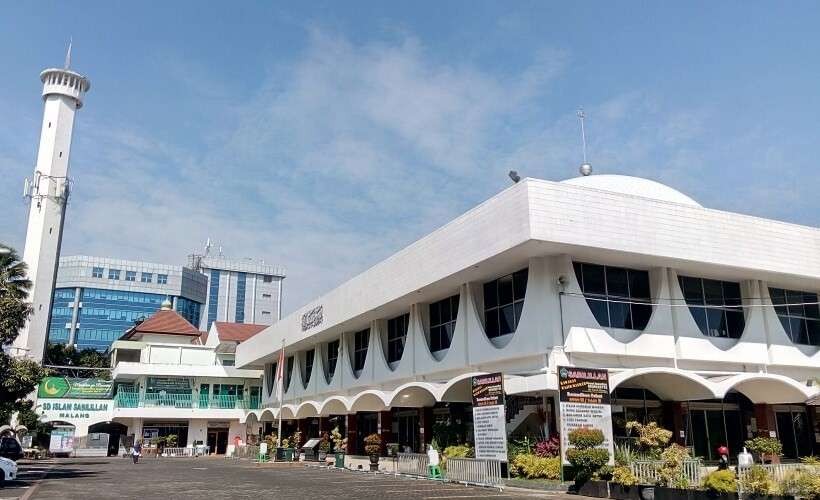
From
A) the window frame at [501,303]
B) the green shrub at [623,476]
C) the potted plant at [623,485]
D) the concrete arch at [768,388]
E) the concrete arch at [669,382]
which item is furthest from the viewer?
the window frame at [501,303]

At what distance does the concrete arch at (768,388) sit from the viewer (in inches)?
828

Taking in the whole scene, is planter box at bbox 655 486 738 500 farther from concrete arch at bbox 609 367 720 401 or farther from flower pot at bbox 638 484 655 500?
concrete arch at bbox 609 367 720 401

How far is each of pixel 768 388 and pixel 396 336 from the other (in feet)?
49.4

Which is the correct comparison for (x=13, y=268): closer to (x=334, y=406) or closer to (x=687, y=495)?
(x=334, y=406)

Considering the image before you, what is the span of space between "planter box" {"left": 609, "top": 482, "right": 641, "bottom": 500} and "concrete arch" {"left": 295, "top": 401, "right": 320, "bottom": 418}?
22.2m

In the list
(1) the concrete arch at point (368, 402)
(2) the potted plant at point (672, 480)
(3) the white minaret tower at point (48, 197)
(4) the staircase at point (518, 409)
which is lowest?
(2) the potted plant at point (672, 480)

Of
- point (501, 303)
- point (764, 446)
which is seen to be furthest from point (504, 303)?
point (764, 446)

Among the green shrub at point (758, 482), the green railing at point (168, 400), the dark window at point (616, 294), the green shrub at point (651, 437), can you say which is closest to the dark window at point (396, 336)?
the dark window at point (616, 294)

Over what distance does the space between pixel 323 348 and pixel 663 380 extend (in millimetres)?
22569

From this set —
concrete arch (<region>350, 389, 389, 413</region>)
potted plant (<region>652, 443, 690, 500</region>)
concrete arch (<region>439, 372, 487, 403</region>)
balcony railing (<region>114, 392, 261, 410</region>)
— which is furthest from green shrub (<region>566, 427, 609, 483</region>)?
balcony railing (<region>114, 392, 261, 410</region>)

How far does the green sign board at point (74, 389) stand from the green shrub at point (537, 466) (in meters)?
39.9

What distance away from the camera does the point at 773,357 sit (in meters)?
24.0

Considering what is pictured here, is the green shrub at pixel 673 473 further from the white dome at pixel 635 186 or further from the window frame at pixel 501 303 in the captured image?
the white dome at pixel 635 186

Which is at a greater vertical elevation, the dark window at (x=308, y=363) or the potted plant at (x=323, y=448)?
the dark window at (x=308, y=363)
